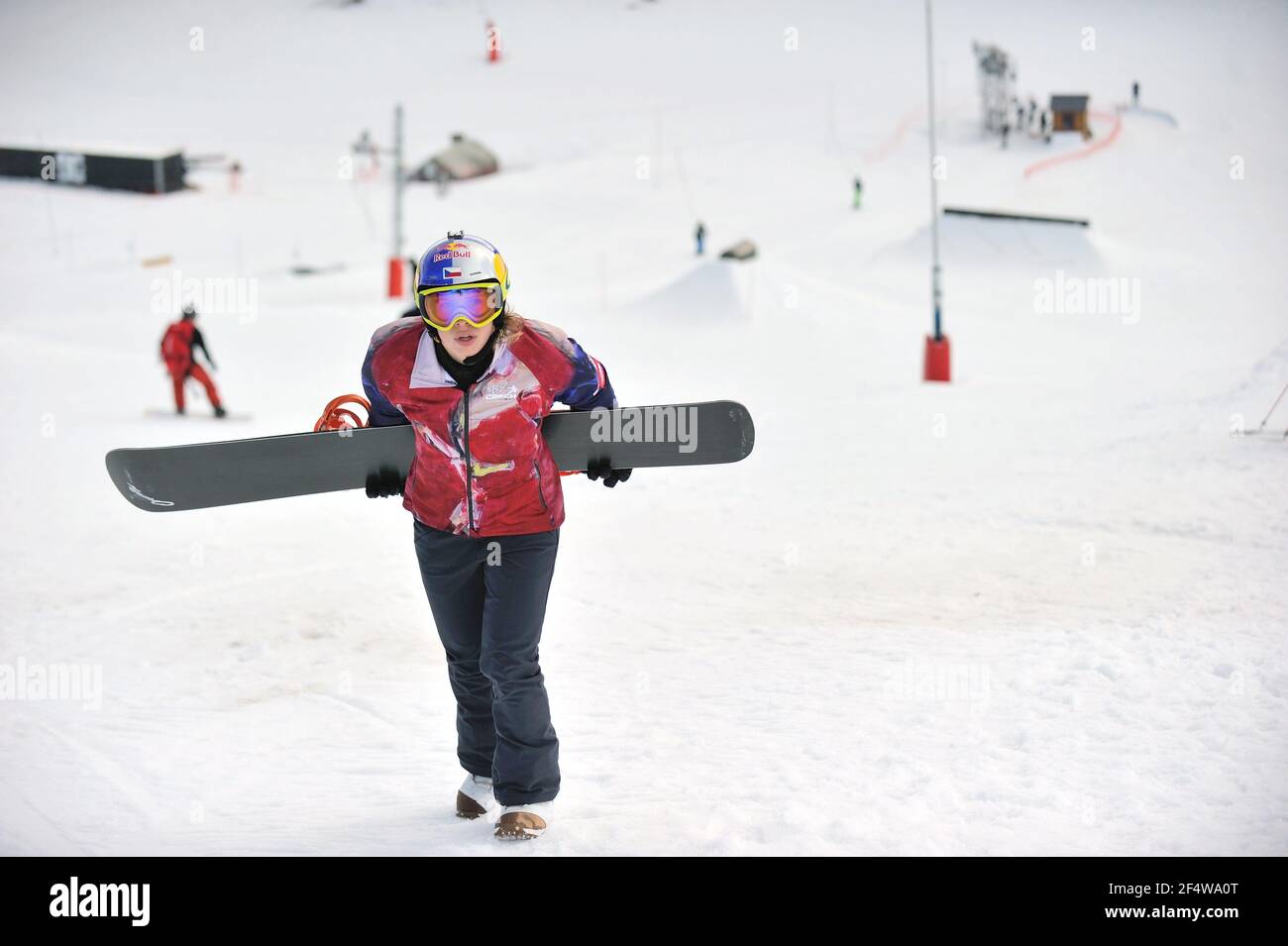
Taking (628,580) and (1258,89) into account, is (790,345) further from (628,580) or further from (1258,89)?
(1258,89)

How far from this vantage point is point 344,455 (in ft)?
12.5

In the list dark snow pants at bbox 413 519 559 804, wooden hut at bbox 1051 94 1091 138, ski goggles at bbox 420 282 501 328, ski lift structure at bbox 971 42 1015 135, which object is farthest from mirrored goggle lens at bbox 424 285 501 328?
ski lift structure at bbox 971 42 1015 135

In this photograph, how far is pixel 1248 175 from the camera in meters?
28.3

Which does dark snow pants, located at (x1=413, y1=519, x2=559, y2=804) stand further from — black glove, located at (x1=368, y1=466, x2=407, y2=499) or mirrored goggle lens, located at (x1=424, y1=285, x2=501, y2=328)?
mirrored goggle lens, located at (x1=424, y1=285, x2=501, y2=328)

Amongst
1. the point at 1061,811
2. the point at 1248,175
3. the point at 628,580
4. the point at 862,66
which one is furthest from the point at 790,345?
the point at 862,66

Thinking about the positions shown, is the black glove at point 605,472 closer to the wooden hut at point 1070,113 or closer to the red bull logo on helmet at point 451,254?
the red bull logo on helmet at point 451,254

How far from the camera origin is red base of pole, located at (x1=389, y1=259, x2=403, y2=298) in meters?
21.8

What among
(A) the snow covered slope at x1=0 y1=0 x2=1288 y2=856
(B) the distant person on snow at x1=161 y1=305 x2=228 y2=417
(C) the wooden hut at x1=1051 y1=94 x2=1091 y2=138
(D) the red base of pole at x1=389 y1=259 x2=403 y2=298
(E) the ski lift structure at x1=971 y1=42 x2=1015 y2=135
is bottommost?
(A) the snow covered slope at x1=0 y1=0 x2=1288 y2=856

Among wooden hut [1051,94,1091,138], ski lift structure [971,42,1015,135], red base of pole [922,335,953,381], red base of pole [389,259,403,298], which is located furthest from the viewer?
ski lift structure [971,42,1015,135]

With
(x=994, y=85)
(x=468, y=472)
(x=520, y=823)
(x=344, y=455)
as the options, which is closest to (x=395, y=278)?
(x=344, y=455)

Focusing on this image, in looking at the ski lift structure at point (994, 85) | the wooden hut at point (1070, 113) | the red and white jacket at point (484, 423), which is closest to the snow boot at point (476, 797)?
the red and white jacket at point (484, 423)

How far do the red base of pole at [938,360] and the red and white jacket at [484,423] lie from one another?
33.2ft

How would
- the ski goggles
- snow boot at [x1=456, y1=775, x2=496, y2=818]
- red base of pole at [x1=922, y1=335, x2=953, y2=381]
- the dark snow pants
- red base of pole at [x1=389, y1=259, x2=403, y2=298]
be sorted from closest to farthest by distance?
1. the ski goggles
2. the dark snow pants
3. snow boot at [x1=456, y1=775, x2=496, y2=818]
4. red base of pole at [x1=922, y1=335, x2=953, y2=381]
5. red base of pole at [x1=389, y1=259, x2=403, y2=298]

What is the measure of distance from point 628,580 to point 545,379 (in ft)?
10.4
